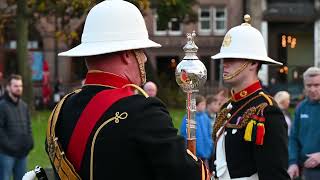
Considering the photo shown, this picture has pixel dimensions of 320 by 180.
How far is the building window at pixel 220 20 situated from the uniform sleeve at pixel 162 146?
144ft

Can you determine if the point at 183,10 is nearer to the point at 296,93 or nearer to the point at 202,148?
the point at 296,93

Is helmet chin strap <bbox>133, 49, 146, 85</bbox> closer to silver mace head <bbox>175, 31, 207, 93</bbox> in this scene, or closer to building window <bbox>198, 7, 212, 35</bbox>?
silver mace head <bbox>175, 31, 207, 93</bbox>

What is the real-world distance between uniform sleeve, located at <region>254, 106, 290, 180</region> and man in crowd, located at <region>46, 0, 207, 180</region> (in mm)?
1431

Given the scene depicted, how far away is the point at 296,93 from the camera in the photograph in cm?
3769

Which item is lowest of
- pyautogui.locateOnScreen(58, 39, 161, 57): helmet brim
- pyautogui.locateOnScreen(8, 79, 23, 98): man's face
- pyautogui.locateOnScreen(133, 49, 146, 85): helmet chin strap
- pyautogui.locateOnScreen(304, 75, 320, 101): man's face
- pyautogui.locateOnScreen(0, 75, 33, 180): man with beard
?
pyautogui.locateOnScreen(0, 75, 33, 180): man with beard

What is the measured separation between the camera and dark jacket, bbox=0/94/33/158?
34.2 ft

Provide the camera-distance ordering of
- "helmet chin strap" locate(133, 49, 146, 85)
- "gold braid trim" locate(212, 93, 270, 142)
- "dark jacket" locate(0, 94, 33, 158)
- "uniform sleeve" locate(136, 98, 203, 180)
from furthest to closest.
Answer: "dark jacket" locate(0, 94, 33, 158)
"gold braid trim" locate(212, 93, 270, 142)
"helmet chin strap" locate(133, 49, 146, 85)
"uniform sleeve" locate(136, 98, 203, 180)

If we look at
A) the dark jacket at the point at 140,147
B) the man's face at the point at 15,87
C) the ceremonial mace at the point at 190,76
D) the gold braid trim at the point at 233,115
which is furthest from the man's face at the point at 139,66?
the man's face at the point at 15,87

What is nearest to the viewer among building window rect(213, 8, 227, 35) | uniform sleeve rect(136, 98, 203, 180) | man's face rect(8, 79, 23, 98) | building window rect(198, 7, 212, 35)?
uniform sleeve rect(136, 98, 203, 180)

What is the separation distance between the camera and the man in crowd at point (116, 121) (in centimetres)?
339

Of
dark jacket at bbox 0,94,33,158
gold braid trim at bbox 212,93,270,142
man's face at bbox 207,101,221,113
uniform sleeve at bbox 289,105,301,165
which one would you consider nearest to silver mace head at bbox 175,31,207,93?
gold braid trim at bbox 212,93,270,142

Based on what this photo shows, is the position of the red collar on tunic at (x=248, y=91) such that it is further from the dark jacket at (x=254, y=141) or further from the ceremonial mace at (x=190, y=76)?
the ceremonial mace at (x=190, y=76)

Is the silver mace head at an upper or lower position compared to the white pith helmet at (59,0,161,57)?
lower

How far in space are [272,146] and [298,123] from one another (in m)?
3.49
